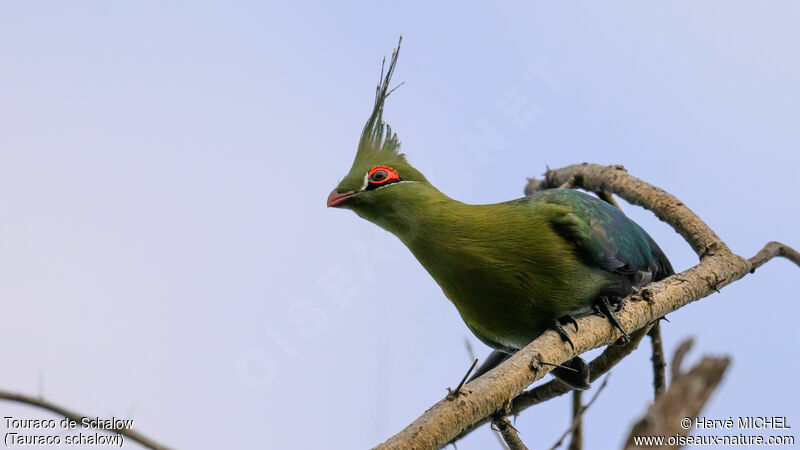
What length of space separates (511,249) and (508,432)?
43.5 inches

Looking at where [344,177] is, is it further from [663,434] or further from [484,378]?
[663,434]

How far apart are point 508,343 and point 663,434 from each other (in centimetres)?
196

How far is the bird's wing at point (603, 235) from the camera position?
3553 mm

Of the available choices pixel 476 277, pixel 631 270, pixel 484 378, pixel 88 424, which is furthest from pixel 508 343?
pixel 88 424

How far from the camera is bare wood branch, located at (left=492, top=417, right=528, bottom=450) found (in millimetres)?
2567

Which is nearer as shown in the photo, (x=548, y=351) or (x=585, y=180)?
(x=548, y=351)

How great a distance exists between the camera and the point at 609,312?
3336 millimetres

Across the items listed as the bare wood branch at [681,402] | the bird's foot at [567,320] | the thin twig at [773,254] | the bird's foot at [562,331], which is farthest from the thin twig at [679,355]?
the thin twig at [773,254]

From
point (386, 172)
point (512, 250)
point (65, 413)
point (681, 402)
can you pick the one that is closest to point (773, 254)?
point (512, 250)

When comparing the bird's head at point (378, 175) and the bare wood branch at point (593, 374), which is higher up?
the bird's head at point (378, 175)

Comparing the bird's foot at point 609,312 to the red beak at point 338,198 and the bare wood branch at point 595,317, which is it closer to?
the bare wood branch at point 595,317

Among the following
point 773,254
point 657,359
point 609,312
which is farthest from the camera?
point 657,359

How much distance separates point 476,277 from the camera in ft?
11.4

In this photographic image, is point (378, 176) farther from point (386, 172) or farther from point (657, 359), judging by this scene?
point (657, 359)
